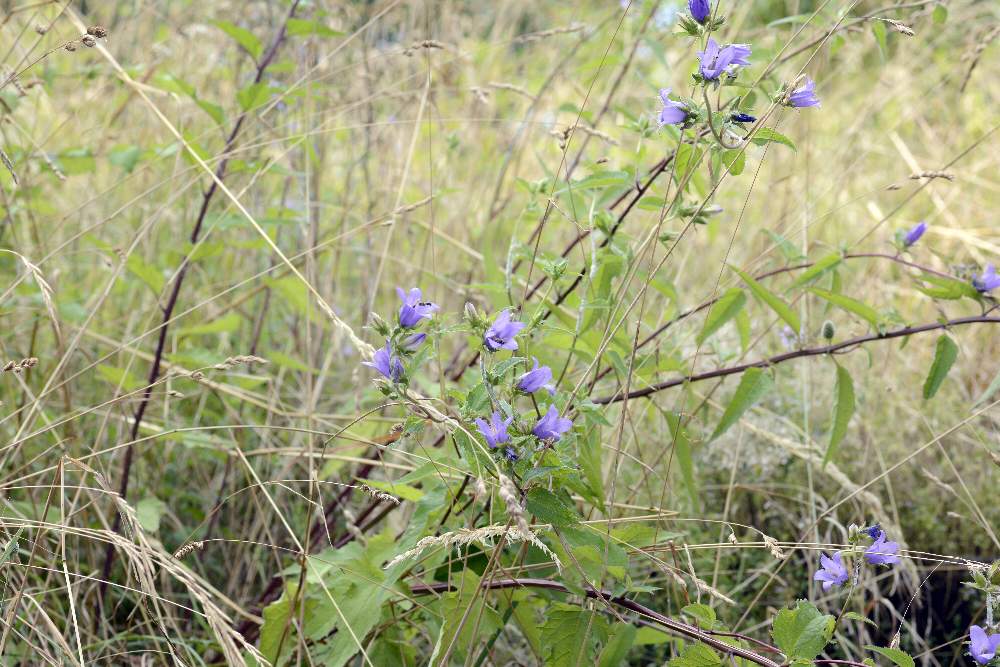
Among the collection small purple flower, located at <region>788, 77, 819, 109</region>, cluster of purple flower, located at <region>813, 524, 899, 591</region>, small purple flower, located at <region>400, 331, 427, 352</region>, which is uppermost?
small purple flower, located at <region>788, 77, 819, 109</region>

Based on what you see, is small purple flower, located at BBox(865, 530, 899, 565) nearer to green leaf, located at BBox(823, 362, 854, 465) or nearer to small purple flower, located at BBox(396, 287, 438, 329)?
green leaf, located at BBox(823, 362, 854, 465)

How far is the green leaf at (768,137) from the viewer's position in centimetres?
121

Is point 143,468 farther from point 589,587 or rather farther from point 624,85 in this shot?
point 624,85

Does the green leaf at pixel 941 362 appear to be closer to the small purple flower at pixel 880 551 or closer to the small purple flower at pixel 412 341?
the small purple flower at pixel 880 551

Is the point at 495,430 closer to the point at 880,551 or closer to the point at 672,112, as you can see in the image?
the point at 672,112

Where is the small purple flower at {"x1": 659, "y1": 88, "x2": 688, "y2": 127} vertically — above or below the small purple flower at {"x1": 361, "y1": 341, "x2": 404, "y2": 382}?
above

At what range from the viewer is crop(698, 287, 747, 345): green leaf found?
1546 millimetres

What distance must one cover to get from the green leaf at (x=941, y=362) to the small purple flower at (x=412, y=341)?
0.84 m

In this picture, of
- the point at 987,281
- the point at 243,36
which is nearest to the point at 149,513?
the point at 243,36

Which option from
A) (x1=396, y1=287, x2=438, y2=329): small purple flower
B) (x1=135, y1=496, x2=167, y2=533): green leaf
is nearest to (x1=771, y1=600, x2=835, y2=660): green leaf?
(x1=396, y1=287, x2=438, y2=329): small purple flower

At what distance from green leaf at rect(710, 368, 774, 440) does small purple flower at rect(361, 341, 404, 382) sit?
1.93ft

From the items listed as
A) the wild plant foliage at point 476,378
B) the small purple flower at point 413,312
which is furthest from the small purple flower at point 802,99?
the small purple flower at point 413,312

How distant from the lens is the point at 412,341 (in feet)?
4.00

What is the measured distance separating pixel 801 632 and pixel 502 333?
0.54 m
